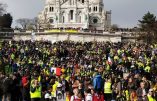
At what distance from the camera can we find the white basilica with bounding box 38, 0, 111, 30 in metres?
169

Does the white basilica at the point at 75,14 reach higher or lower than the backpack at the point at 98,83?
lower

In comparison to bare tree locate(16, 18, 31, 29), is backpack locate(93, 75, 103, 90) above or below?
above

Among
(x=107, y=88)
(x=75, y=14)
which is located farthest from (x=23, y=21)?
(x=107, y=88)

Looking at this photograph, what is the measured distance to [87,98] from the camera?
19.5m

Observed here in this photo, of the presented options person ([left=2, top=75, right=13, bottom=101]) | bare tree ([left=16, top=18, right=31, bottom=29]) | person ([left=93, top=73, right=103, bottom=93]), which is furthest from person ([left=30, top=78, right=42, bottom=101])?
bare tree ([left=16, top=18, right=31, bottom=29])

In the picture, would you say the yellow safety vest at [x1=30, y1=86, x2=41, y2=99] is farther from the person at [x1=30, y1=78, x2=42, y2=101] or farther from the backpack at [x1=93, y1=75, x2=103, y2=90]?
the backpack at [x1=93, y1=75, x2=103, y2=90]

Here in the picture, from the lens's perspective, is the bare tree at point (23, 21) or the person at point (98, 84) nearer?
the person at point (98, 84)

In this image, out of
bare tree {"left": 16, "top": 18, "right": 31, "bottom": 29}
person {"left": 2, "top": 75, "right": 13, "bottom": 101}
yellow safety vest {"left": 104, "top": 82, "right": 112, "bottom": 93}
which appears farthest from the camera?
bare tree {"left": 16, "top": 18, "right": 31, "bottom": 29}

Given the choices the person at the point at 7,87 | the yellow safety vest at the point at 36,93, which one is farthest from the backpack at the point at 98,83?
the person at the point at 7,87

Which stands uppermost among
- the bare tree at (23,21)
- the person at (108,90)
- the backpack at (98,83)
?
the backpack at (98,83)

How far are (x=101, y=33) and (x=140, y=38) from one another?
7349 mm

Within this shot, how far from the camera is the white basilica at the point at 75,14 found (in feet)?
555

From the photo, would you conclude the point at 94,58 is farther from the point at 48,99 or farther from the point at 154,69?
the point at 48,99

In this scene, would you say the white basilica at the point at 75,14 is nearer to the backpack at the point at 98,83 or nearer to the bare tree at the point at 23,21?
the bare tree at the point at 23,21
